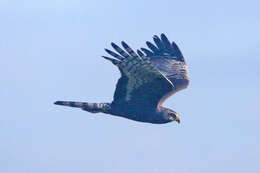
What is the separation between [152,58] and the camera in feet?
77.0

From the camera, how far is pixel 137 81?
19.8 m

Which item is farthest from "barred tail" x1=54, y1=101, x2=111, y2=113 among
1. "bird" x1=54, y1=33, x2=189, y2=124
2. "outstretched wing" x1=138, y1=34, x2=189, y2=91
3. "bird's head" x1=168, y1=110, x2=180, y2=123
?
"outstretched wing" x1=138, y1=34, x2=189, y2=91

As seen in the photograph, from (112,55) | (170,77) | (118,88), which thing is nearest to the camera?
(112,55)

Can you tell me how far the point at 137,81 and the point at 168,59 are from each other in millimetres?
4061

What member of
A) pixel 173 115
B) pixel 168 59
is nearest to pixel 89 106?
pixel 173 115

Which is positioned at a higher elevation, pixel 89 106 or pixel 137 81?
pixel 137 81

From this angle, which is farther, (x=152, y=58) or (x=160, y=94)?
(x=152, y=58)

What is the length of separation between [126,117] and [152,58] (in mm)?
3283

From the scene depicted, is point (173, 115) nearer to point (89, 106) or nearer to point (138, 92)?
point (138, 92)

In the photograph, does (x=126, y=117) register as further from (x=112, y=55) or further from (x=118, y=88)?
(x=112, y=55)

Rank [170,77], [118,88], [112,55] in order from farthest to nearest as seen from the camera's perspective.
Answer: [170,77], [118,88], [112,55]

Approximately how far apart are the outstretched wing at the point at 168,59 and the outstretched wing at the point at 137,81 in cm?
252

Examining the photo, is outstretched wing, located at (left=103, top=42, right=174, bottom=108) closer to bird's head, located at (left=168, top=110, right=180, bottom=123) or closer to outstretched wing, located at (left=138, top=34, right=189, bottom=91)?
bird's head, located at (left=168, top=110, right=180, bottom=123)

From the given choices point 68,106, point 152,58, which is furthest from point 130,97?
point 152,58
